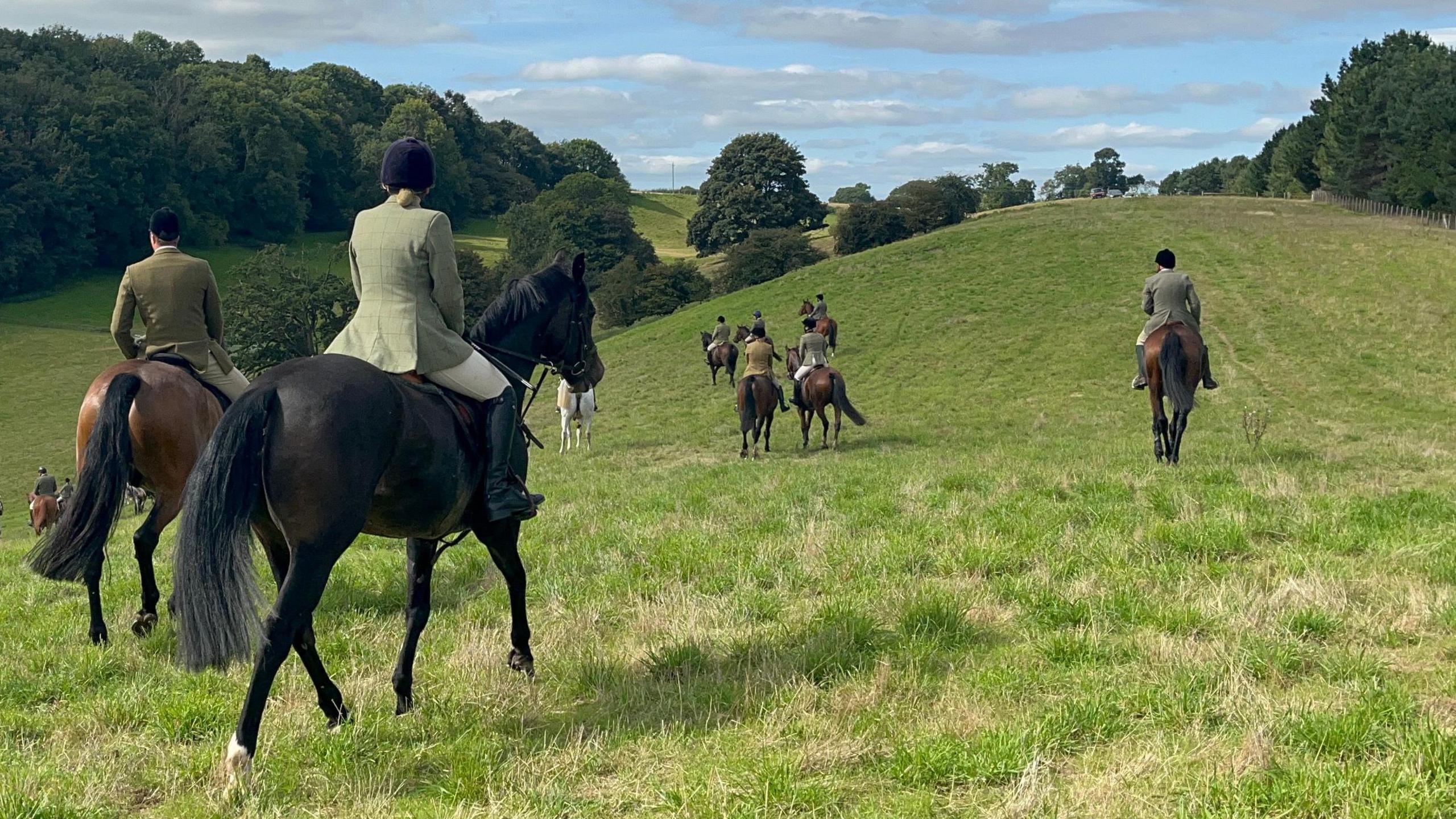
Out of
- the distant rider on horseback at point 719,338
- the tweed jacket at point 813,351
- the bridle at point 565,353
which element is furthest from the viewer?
the distant rider on horseback at point 719,338

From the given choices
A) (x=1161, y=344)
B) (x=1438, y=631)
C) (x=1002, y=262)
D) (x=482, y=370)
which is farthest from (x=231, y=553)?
(x=1002, y=262)

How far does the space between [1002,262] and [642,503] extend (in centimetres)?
4581

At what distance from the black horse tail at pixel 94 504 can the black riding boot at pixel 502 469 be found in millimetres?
3221

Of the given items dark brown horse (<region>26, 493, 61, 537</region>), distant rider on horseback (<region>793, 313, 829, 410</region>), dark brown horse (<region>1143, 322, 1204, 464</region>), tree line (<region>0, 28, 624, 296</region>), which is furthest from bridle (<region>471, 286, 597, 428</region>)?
tree line (<region>0, 28, 624, 296</region>)

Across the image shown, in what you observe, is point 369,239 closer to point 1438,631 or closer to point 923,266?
point 1438,631

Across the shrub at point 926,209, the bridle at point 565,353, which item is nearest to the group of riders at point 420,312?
the bridle at point 565,353

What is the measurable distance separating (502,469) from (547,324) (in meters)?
1.49

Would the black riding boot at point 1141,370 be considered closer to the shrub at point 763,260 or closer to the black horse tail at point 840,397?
the black horse tail at point 840,397

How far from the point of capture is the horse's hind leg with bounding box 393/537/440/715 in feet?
19.9

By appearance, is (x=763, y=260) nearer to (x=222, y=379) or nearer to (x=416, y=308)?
(x=222, y=379)

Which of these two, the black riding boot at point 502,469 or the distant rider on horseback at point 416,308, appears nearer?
the distant rider on horseback at point 416,308

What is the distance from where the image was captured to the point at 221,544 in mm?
5062

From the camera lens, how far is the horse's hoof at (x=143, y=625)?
807 cm

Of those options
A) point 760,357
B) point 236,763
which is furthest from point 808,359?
point 236,763
